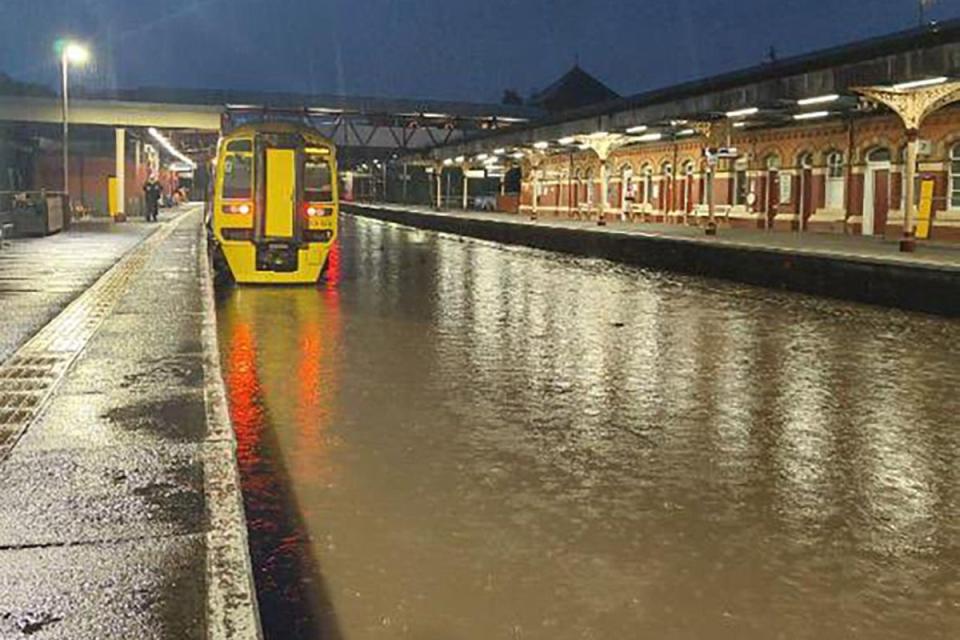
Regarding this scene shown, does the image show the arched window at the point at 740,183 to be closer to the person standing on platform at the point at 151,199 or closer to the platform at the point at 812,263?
the platform at the point at 812,263

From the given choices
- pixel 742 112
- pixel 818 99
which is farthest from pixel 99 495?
pixel 742 112

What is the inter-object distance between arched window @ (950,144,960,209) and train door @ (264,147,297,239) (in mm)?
18803

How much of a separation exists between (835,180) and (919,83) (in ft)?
44.0

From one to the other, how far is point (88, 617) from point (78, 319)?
985 cm

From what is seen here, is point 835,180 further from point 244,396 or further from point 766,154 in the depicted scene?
point 244,396

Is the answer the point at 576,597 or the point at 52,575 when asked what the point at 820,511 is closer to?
the point at 576,597

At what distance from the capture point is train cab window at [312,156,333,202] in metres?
19.5

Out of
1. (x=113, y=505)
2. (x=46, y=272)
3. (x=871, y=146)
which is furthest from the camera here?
(x=871, y=146)

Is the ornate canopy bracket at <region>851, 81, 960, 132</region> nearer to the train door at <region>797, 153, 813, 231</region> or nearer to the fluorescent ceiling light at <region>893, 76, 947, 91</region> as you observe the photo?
the fluorescent ceiling light at <region>893, 76, 947, 91</region>

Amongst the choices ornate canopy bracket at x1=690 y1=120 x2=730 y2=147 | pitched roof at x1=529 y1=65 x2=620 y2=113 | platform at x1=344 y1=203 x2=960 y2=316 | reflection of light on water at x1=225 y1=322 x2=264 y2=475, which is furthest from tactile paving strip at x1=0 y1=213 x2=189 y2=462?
pitched roof at x1=529 y1=65 x2=620 y2=113

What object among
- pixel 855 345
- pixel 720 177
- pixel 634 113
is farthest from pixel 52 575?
pixel 720 177

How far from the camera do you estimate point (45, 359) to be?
10102 millimetres

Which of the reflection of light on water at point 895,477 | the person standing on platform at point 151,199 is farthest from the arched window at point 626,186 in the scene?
the reflection of light on water at point 895,477

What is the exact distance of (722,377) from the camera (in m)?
10.4
